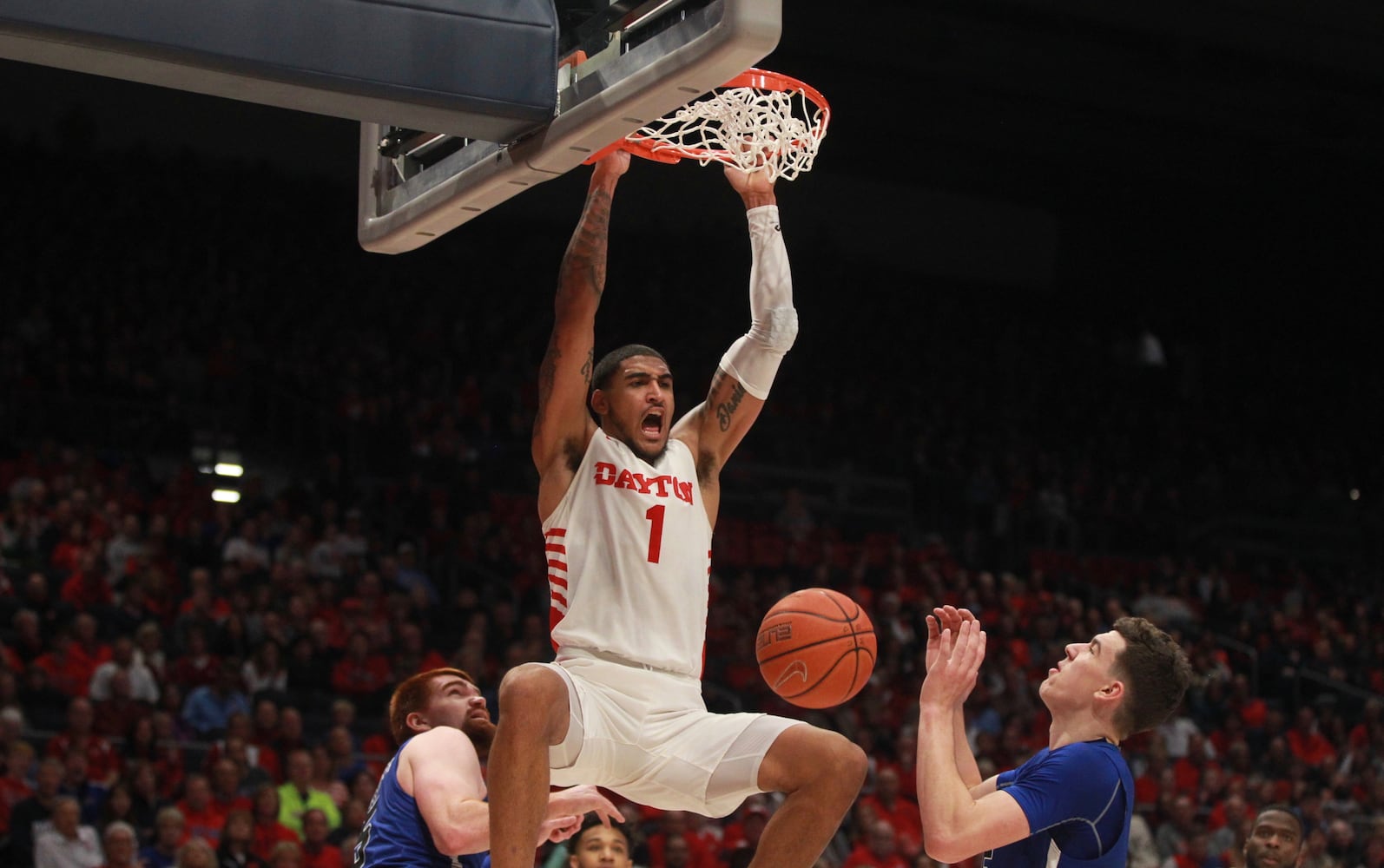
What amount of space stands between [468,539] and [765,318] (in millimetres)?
9377

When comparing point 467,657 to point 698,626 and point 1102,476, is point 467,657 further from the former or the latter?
point 1102,476

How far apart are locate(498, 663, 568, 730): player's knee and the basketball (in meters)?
0.75

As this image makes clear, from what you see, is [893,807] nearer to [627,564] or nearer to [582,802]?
[582,802]

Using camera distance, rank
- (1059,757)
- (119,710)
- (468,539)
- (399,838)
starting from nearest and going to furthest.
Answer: (1059,757), (399,838), (119,710), (468,539)

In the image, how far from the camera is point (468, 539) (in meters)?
14.2

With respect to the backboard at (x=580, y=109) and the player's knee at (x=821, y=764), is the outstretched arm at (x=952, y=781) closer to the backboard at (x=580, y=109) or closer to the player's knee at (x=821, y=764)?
the player's knee at (x=821, y=764)

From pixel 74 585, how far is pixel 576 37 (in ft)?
27.4

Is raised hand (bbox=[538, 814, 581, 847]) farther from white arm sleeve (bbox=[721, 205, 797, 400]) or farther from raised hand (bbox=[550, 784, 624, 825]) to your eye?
white arm sleeve (bbox=[721, 205, 797, 400])

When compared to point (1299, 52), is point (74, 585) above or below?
below

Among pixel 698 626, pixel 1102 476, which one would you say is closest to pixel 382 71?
pixel 698 626

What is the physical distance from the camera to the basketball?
4.84 m

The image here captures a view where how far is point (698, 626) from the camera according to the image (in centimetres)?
481

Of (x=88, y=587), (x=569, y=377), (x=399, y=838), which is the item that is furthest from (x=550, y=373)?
(x=88, y=587)

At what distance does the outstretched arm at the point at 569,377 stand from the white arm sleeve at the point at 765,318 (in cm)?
59
